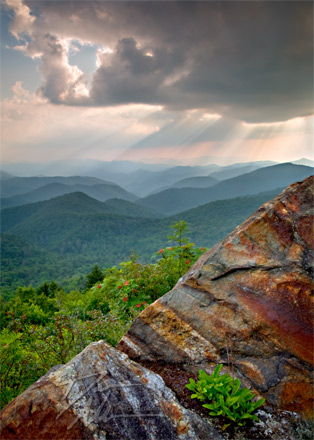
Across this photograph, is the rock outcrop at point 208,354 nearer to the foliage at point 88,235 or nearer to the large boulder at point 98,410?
the large boulder at point 98,410

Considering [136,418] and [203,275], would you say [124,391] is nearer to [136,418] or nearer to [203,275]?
[136,418]

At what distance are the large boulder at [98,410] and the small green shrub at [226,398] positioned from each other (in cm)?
21

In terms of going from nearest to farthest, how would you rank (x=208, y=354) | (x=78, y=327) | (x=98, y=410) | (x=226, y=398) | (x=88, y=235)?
→ (x=98, y=410) < (x=226, y=398) < (x=208, y=354) < (x=78, y=327) < (x=88, y=235)

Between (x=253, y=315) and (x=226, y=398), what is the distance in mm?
1096

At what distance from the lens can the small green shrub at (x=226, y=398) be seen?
3031 millimetres

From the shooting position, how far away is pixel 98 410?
2.90 metres

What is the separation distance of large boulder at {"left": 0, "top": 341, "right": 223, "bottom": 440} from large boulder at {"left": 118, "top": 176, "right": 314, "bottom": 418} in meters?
0.40

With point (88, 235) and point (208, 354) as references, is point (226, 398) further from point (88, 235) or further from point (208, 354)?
point (88, 235)

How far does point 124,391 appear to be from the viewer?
3.16m

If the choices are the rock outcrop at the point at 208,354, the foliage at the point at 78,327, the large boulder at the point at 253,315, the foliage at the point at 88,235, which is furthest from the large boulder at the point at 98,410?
the foliage at the point at 88,235

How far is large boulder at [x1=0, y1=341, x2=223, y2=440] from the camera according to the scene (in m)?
2.74

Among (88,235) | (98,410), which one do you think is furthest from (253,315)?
(88,235)

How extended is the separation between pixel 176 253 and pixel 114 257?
370 feet

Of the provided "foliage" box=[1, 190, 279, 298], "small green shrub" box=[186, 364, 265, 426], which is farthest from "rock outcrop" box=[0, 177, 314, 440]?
"foliage" box=[1, 190, 279, 298]
